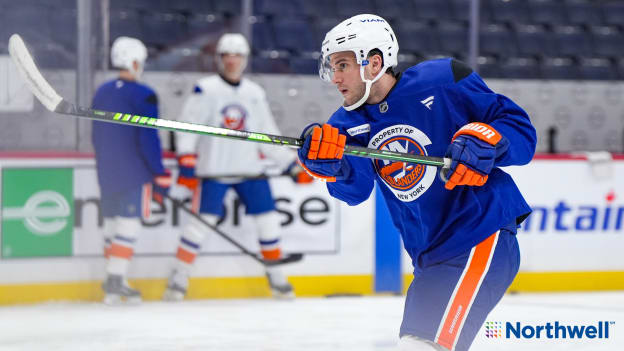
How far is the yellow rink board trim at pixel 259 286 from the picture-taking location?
442cm

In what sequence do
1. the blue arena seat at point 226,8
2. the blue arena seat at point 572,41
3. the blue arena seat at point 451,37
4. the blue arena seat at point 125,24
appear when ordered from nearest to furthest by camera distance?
the blue arena seat at point 125,24, the blue arena seat at point 226,8, the blue arena seat at point 451,37, the blue arena seat at point 572,41

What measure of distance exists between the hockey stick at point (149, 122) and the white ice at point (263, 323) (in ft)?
4.58

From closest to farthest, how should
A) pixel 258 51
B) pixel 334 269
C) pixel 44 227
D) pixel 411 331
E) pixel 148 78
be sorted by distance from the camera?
1. pixel 411 331
2. pixel 44 227
3. pixel 334 269
4. pixel 148 78
5. pixel 258 51

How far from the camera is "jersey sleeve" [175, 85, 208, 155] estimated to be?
4.50 meters

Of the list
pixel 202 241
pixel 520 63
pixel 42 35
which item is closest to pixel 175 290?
pixel 202 241

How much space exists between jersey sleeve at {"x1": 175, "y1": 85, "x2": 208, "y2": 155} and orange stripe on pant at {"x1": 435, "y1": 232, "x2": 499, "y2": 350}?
2664mm

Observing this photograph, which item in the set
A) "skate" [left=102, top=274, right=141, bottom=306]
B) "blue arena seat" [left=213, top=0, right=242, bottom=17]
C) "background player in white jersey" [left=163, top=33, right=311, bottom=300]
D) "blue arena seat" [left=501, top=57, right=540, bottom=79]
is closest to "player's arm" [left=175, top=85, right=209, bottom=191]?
"background player in white jersey" [left=163, top=33, right=311, bottom=300]

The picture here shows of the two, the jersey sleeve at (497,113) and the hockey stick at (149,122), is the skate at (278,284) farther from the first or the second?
the jersey sleeve at (497,113)

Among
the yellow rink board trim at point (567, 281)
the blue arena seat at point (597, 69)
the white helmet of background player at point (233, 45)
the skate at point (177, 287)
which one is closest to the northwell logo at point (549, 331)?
→ the yellow rink board trim at point (567, 281)

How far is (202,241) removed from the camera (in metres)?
4.56

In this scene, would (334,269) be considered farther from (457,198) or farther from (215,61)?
(457,198)

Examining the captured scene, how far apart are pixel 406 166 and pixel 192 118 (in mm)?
2599

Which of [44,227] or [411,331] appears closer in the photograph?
[411,331]

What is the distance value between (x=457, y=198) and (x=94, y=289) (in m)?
2.87
